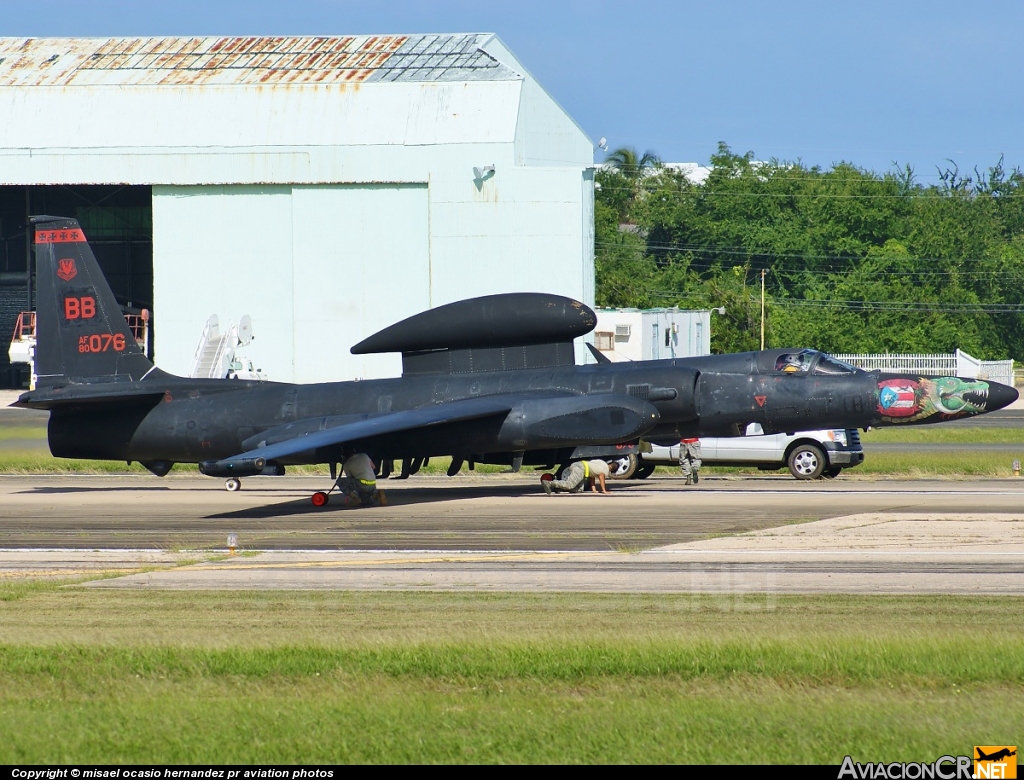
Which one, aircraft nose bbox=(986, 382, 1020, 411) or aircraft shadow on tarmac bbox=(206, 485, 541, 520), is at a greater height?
aircraft nose bbox=(986, 382, 1020, 411)

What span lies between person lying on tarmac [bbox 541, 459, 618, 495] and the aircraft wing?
269 cm

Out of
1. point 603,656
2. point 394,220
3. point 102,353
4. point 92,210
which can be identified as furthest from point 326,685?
point 92,210

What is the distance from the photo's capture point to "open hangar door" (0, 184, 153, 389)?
204 feet

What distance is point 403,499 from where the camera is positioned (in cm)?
2364

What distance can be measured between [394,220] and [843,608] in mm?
39648

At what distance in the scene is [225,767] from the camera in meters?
7.22

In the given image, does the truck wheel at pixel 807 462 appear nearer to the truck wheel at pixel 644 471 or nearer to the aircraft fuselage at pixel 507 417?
the truck wheel at pixel 644 471

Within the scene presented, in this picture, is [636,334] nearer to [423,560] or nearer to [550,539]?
[550,539]

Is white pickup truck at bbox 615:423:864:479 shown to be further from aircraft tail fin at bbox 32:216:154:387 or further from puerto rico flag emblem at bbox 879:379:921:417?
aircraft tail fin at bbox 32:216:154:387

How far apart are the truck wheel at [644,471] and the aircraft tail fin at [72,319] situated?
11.7 metres

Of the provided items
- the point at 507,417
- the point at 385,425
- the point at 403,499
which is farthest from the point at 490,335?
the point at 403,499


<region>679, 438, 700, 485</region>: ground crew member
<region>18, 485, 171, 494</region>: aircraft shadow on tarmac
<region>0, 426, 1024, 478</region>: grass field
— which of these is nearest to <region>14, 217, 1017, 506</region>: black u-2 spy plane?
<region>18, 485, 171, 494</region>: aircraft shadow on tarmac

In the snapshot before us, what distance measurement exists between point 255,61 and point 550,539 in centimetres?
4110

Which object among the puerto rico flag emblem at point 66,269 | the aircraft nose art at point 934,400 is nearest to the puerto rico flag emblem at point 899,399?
the aircraft nose art at point 934,400
